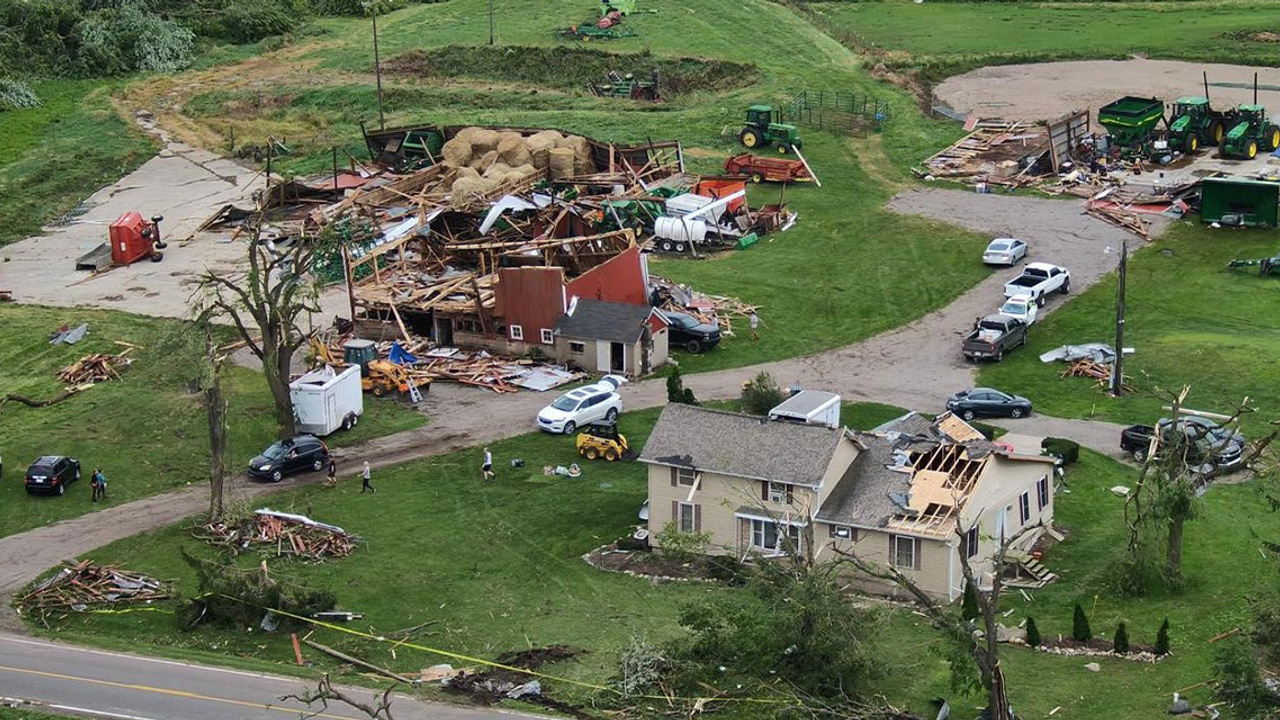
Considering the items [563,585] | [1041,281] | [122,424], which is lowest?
[1041,281]

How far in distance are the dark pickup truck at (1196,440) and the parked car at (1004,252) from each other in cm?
2021

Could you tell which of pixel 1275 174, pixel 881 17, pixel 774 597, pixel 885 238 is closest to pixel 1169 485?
pixel 774 597

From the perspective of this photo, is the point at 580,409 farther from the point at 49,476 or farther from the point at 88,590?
the point at 88,590

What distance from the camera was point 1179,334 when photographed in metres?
70.6

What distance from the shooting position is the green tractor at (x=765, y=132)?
97.1 metres

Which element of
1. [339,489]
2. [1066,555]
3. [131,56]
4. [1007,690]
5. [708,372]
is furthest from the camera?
[131,56]

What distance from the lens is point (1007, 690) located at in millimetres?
42531

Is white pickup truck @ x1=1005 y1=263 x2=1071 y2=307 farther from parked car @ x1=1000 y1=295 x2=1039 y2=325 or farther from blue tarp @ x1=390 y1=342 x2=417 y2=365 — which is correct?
blue tarp @ x1=390 y1=342 x2=417 y2=365

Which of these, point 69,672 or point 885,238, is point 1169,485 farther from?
point 885,238

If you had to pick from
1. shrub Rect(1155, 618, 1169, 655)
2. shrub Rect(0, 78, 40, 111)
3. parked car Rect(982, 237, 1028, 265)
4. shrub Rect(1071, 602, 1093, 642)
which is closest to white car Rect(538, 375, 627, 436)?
shrub Rect(1071, 602, 1093, 642)

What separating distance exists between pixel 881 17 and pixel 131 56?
55.8m

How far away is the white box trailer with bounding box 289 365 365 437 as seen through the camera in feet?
204

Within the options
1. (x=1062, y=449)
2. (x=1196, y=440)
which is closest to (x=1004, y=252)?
(x=1062, y=449)

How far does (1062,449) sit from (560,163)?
1553 inches
